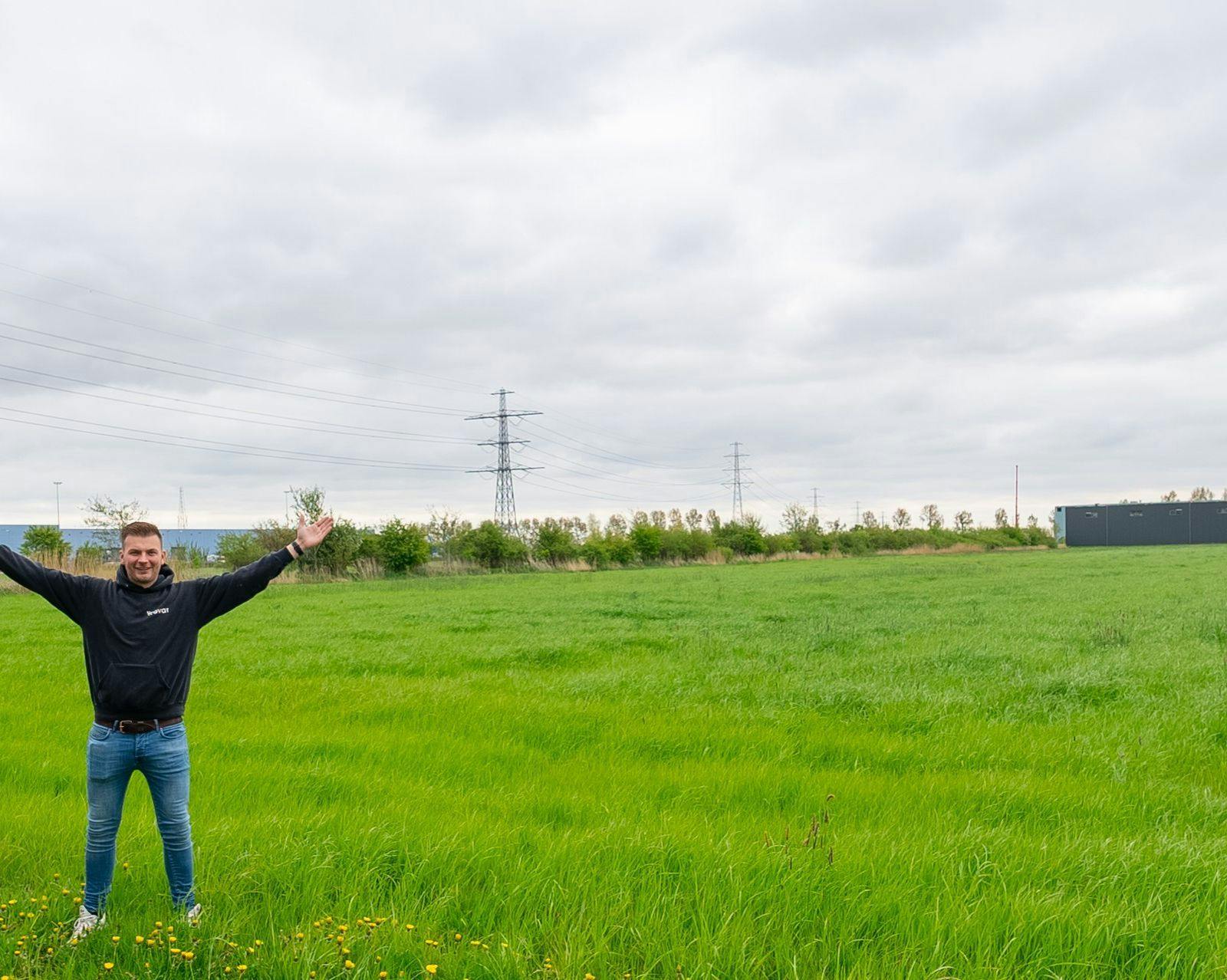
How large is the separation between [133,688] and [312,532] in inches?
46.5

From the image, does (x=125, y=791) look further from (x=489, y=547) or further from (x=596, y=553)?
(x=596, y=553)

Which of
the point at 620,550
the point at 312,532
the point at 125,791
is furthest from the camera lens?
the point at 620,550

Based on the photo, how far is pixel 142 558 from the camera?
451 cm

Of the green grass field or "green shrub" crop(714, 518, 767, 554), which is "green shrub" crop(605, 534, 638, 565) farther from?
the green grass field

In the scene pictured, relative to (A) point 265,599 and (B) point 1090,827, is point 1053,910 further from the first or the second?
(A) point 265,599

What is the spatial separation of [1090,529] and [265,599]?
104553 mm

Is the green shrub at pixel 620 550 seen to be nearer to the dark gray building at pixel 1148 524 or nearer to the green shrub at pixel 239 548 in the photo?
the green shrub at pixel 239 548

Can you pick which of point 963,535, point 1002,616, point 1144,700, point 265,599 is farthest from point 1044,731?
point 963,535

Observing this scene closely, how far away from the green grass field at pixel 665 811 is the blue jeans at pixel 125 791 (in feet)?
0.77

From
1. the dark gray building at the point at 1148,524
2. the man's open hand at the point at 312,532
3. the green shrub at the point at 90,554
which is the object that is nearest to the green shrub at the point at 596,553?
the green shrub at the point at 90,554

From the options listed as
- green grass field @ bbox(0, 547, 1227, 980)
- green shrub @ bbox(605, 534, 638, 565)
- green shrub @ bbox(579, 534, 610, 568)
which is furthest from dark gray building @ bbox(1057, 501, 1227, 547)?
green grass field @ bbox(0, 547, 1227, 980)

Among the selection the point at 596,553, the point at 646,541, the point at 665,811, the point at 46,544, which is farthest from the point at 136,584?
the point at 646,541

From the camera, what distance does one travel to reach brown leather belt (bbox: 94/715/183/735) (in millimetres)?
4414

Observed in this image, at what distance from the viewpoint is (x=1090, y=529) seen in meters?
107
